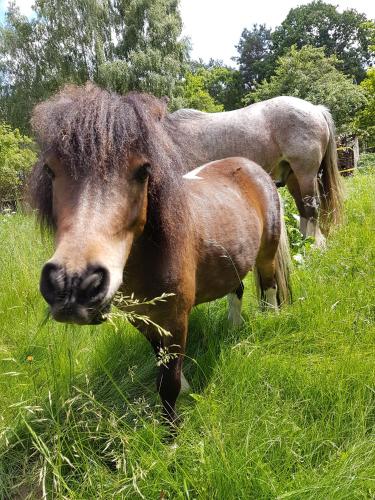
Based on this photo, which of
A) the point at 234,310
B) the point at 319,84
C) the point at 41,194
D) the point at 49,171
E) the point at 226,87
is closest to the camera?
the point at 49,171

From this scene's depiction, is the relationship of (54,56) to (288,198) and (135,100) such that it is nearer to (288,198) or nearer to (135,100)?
(288,198)

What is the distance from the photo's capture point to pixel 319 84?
2247 cm

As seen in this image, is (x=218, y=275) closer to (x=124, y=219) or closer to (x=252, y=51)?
(x=124, y=219)

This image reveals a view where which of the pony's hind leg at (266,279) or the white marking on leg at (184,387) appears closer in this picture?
the white marking on leg at (184,387)

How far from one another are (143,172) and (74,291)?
579 millimetres

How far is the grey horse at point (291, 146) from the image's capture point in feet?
15.6

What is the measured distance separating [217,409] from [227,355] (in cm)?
50

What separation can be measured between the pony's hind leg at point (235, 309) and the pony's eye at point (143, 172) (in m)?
1.67

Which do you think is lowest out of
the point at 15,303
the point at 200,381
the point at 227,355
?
the point at 200,381

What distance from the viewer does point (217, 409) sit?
1804 millimetres

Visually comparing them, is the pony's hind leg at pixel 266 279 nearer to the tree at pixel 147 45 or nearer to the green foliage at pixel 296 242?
the green foliage at pixel 296 242

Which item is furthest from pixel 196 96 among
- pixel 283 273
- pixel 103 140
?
pixel 103 140

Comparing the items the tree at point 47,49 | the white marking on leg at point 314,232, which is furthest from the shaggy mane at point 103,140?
the tree at point 47,49

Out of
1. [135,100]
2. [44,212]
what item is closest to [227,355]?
[44,212]
